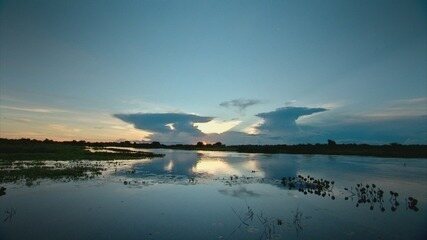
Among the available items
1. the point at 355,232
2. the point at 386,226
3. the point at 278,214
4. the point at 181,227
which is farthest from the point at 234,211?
the point at 386,226

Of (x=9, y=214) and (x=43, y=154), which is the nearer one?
(x=9, y=214)

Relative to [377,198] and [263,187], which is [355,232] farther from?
[263,187]

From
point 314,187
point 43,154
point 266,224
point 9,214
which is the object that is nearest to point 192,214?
point 266,224

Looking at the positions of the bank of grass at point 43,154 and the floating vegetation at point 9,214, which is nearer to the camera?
the floating vegetation at point 9,214

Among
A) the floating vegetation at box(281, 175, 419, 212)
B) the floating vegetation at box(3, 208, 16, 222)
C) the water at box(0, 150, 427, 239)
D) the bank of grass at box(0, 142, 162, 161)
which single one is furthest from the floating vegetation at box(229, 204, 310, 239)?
the bank of grass at box(0, 142, 162, 161)

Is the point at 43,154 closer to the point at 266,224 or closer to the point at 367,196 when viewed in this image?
the point at 266,224

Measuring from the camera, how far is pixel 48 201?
71.5ft

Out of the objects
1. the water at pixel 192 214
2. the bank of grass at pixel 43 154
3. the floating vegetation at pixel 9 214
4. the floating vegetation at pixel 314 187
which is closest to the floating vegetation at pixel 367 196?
the floating vegetation at pixel 314 187

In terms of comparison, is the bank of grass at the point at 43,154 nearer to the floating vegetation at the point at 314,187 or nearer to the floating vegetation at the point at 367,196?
the floating vegetation at the point at 314,187

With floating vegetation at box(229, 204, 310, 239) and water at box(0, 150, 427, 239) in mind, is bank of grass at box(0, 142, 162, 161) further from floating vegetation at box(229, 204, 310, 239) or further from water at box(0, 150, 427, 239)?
floating vegetation at box(229, 204, 310, 239)

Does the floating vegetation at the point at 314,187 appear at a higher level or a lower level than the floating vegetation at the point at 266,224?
higher

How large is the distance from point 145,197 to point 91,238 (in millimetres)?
10558

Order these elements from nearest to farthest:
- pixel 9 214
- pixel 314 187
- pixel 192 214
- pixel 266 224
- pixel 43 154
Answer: pixel 266 224 < pixel 9 214 < pixel 192 214 < pixel 314 187 < pixel 43 154

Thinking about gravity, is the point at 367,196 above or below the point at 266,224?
above
